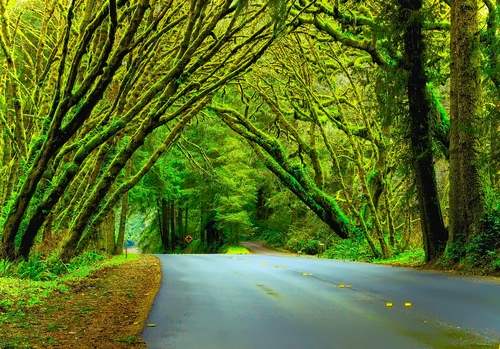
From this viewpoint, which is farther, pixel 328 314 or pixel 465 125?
pixel 465 125

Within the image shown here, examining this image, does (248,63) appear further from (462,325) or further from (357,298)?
(462,325)

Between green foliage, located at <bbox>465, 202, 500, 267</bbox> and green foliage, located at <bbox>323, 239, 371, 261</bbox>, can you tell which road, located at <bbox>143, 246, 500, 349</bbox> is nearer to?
green foliage, located at <bbox>465, 202, 500, 267</bbox>

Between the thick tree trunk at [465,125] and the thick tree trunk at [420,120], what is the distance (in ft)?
4.44

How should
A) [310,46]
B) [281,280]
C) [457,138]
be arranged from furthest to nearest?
[310,46] < [457,138] < [281,280]

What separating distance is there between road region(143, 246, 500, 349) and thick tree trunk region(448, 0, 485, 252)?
82.2 inches

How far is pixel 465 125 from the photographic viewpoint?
37.7 feet

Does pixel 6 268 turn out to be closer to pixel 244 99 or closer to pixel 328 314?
pixel 328 314

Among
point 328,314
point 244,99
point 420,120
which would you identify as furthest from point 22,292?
point 244,99

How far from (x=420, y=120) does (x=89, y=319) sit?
1125 centimetres

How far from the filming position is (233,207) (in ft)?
119

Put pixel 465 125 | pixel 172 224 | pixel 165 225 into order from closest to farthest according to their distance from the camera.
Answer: pixel 465 125
pixel 165 225
pixel 172 224

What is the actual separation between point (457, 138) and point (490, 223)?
2.32m

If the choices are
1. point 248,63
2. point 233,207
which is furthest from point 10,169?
point 233,207

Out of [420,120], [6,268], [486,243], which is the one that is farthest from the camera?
[420,120]
